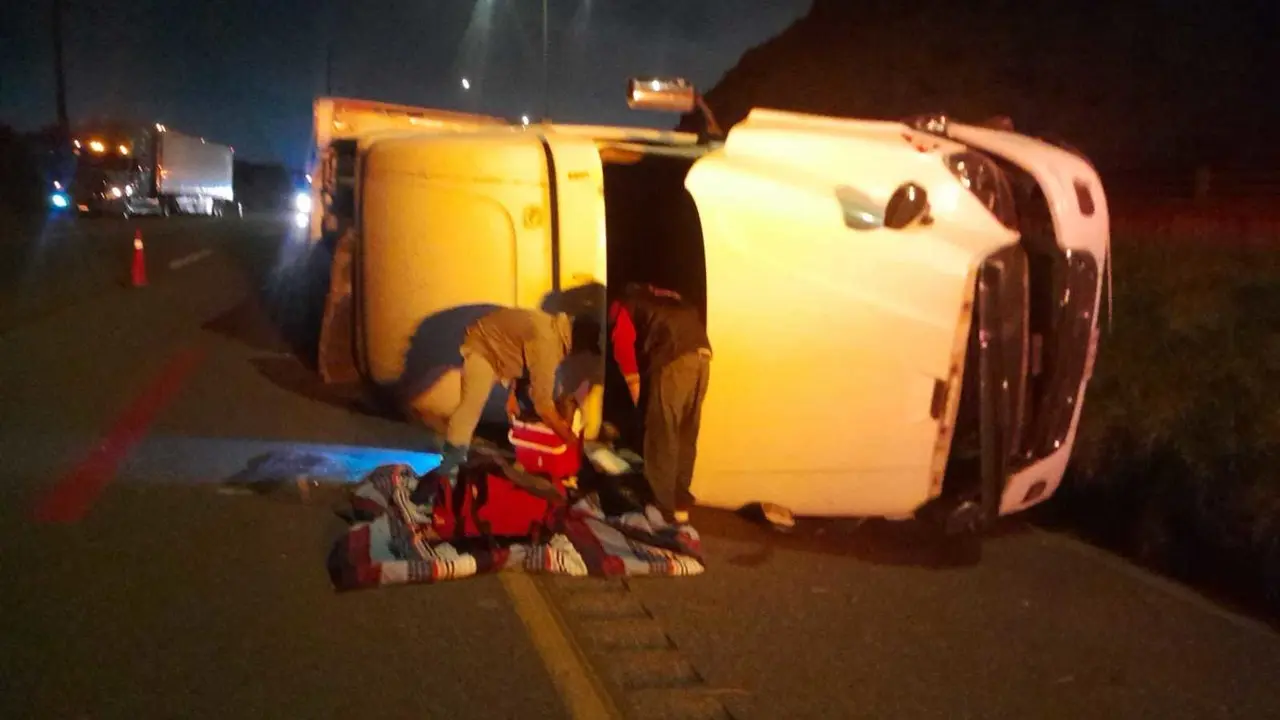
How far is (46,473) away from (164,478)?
0.63 meters

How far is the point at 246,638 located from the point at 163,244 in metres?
24.4

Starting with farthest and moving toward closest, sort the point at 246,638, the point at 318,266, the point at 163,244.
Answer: the point at 163,244 < the point at 318,266 < the point at 246,638

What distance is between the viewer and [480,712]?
13.2 ft

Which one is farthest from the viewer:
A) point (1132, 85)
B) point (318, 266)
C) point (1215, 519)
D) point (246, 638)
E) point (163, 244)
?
point (163, 244)

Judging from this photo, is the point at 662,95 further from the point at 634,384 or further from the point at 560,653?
the point at 560,653

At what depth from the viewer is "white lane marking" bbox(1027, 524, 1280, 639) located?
5359 millimetres

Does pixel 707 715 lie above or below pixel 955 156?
below

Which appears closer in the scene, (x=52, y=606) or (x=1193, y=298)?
(x=52, y=606)

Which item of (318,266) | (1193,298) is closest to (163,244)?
(318,266)

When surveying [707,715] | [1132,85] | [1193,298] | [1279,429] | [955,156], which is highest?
[1132,85]

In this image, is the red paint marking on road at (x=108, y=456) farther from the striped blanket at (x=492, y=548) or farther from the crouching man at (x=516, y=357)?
the crouching man at (x=516, y=357)

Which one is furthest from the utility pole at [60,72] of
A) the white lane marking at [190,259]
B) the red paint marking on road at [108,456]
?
the red paint marking on road at [108,456]

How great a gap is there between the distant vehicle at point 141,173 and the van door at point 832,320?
122 feet

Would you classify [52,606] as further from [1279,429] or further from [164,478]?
[1279,429]
